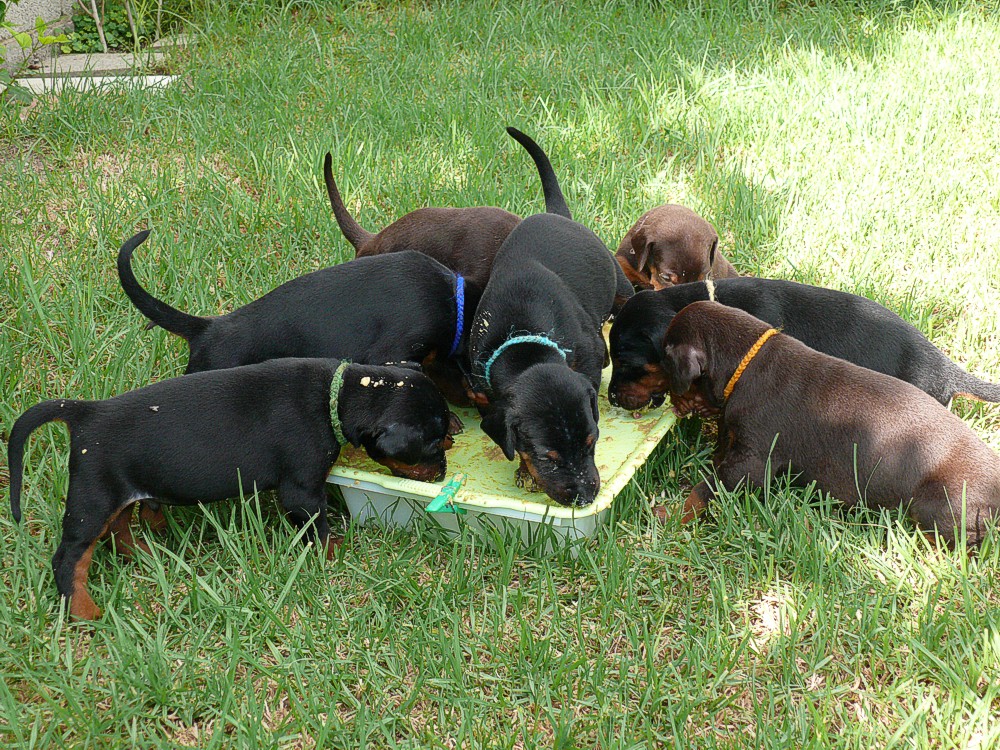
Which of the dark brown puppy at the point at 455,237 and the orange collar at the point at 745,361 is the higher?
the dark brown puppy at the point at 455,237

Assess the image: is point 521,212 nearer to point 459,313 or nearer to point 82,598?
point 459,313

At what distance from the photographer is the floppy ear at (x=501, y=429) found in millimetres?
3334

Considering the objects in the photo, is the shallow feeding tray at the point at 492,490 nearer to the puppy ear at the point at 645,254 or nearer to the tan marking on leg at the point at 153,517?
the tan marking on leg at the point at 153,517

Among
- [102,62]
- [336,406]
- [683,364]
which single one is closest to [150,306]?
[336,406]

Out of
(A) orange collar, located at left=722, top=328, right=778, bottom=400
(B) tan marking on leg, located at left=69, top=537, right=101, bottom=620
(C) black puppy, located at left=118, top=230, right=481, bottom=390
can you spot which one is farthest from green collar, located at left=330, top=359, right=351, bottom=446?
(A) orange collar, located at left=722, top=328, right=778, bottom=400

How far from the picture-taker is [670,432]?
12.9 ft

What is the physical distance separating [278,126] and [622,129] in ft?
7.09

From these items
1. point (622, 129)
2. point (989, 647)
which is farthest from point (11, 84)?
point (989, 647)

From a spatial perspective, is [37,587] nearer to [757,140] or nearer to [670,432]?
[670,432]

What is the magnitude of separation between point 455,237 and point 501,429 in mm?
1477

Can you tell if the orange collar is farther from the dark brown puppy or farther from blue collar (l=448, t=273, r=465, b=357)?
the dark brown puppy

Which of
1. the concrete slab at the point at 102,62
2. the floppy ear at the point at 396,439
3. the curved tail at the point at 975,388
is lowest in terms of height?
the curved tail at the point at 975,388

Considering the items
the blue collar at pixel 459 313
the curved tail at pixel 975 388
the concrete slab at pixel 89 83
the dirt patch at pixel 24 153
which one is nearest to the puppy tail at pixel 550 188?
the blue collar at pixel 459 313

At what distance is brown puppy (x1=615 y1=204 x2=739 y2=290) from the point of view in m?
4.65
